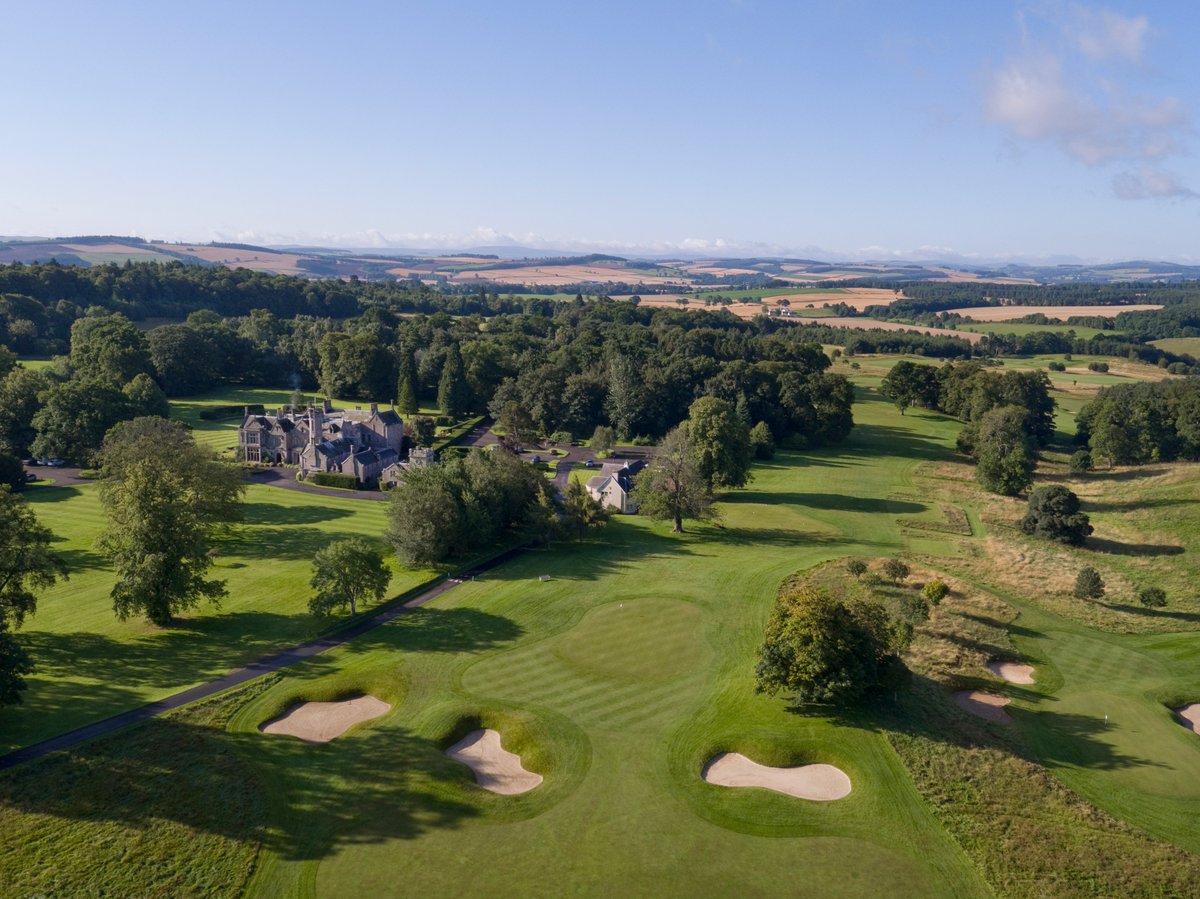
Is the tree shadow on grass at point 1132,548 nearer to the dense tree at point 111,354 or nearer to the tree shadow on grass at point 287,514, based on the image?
the tree shadow on grass at point 287,514

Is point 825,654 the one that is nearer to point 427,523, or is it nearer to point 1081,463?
point 427,523

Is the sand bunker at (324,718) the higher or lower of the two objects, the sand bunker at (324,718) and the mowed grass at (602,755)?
the lower

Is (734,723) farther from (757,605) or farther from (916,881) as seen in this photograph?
(757,605)

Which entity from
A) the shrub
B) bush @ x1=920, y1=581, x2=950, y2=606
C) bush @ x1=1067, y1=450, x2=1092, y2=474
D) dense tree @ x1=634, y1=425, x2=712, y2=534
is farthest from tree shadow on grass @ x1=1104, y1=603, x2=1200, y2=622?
bush @ x1=1067, y1=450, x2=1092, y2=474

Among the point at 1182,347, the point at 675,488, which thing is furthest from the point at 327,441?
the point at 1182,347

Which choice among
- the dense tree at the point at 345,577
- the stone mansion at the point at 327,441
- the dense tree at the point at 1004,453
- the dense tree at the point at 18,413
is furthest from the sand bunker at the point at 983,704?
the dense tree at the point at 18,413

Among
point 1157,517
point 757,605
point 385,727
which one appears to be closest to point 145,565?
point 385,727
